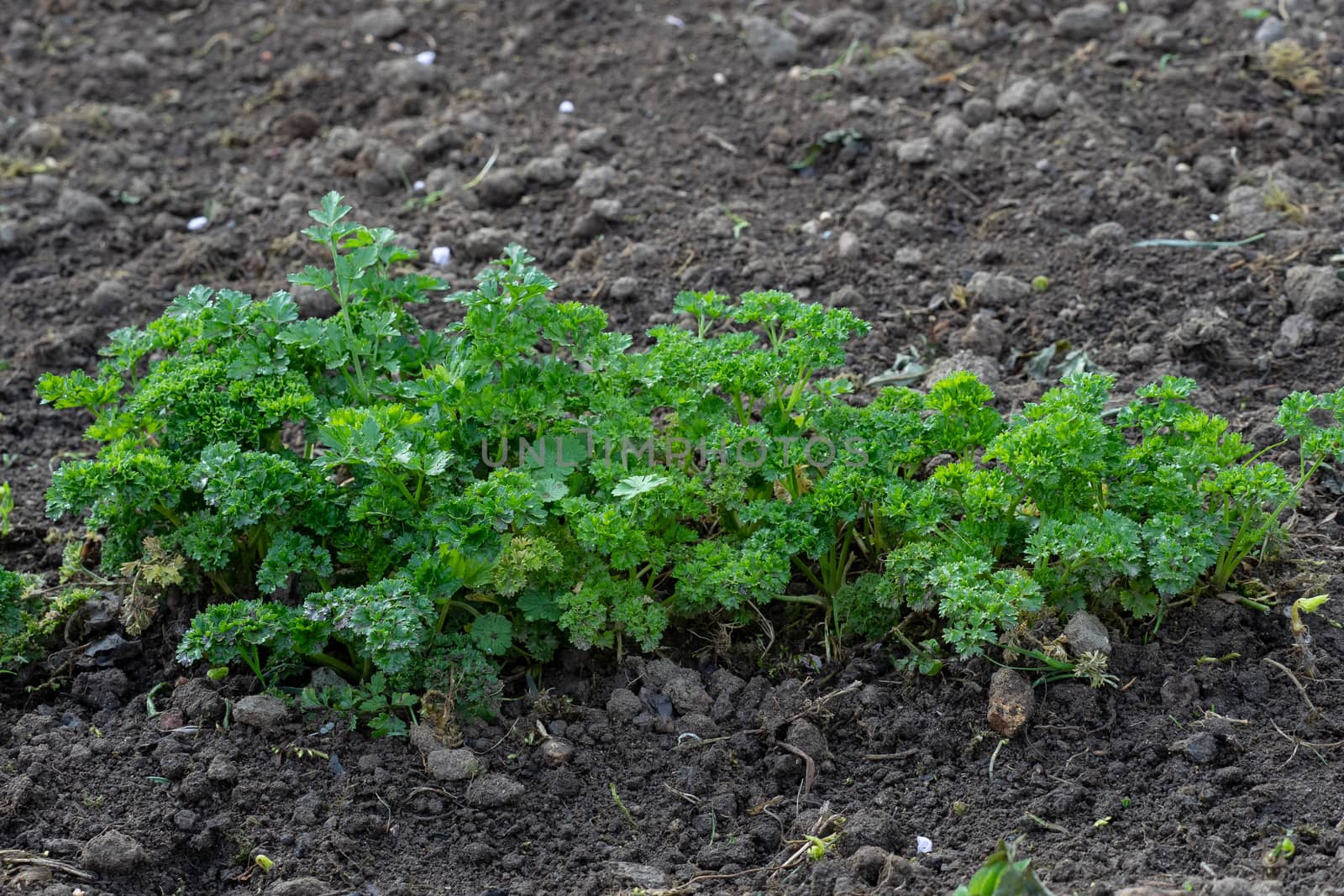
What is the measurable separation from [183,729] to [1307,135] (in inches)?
181

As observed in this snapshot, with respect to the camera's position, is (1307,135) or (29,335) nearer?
(29,335)

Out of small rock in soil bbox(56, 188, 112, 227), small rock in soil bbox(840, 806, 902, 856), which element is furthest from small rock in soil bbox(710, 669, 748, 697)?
small rock in soil bbox(56, 188, 112, 227)

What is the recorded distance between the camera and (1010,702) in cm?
315

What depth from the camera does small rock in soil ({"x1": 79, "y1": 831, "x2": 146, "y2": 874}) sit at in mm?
2852

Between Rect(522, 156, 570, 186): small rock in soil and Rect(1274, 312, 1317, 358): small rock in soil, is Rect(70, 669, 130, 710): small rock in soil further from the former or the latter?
Rect(1274, 312, 1317, 358): small rock in soil

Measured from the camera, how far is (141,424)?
11.3ft

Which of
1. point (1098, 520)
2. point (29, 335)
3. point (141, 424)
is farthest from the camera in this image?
point (29, 335)

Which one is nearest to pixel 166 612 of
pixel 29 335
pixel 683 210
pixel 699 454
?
pixel 699 454

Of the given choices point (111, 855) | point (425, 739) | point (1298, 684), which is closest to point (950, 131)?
point (1298, 684)

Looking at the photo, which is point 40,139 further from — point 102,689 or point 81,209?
point 102,689

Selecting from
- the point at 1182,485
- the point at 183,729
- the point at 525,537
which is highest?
the point at 1182,485

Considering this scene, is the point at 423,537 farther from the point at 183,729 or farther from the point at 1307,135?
the point at 1307,135

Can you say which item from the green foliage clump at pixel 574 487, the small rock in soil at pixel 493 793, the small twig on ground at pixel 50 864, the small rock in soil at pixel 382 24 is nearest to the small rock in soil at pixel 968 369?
the green foliage clump at pixel 574 487

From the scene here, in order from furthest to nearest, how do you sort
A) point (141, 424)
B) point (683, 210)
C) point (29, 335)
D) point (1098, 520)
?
point (683, 210), point (29, 335), point (141, 424), point (1098, 520)
